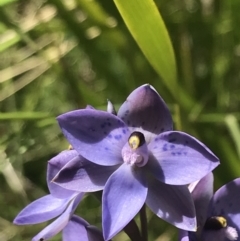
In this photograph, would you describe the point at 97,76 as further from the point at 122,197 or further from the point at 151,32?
the point at 122,197

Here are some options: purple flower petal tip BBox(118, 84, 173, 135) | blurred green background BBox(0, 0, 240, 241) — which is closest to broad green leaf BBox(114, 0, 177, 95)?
blurred green background BBox(0, 0, 240, 241)

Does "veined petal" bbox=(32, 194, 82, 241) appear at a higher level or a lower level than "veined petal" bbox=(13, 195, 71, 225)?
lower

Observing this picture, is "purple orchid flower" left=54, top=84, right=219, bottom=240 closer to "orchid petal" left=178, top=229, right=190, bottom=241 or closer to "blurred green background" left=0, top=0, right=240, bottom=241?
"orchid petal" left=178, top=229, right=190, bottom=241

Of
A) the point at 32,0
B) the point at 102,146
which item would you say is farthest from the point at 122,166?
the point at 32,0

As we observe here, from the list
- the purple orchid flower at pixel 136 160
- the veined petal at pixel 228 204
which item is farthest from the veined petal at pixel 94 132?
the veined petal at pixel 228 204

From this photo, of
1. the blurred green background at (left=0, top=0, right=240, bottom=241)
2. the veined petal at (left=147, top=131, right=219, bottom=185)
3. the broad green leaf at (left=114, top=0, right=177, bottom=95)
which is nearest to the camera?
the veined petal at (left=147, top=131, right=219, bottom=185)

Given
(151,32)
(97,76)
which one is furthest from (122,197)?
(97,76)

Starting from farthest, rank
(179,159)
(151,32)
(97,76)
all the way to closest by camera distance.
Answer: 1. (97,76)
2. (151,32)
3. (179,159)
